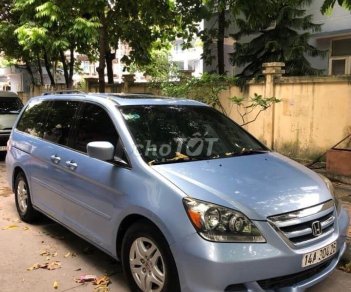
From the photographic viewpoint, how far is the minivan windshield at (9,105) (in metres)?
11.8

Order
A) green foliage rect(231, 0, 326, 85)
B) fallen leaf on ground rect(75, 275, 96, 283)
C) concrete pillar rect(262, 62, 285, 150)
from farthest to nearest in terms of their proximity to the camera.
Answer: green foliage rect(231, 0, 326, 85), concrete pillar rect(262, 62, 285, 150), fallen leaf on ground rect(75, 275, 96, 283)

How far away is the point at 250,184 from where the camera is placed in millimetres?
3418

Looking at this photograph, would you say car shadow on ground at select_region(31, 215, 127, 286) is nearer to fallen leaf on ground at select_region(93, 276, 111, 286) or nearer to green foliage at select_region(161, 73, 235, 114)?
fallen leaf on ground at select_region(93, 276, 111, 286)

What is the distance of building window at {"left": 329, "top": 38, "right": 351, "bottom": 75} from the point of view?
13.2 meters

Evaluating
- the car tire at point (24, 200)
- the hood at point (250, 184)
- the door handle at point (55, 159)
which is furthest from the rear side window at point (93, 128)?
the car tire at point (24, 200)

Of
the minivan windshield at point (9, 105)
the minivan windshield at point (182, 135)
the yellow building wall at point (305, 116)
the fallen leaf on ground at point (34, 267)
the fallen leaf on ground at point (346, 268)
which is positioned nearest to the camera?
the minivan windshield at point (182, 135)

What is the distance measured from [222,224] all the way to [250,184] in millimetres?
501

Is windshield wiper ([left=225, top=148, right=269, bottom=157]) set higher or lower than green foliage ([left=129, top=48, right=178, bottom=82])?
lower

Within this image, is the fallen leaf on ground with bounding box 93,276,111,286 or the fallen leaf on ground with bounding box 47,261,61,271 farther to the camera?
the fallen leaf on ground with bounding box 47,261,61,271

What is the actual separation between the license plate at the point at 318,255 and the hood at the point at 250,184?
33 cm

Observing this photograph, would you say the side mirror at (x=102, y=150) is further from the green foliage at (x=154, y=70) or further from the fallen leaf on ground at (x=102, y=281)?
the green foliage at (x=154, y=70)

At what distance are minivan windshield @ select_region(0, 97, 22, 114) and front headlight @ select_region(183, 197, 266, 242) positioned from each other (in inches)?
387

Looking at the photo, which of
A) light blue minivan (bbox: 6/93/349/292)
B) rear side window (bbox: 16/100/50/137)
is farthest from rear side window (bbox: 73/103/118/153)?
rear side window (bbox: 16/100/50/137)

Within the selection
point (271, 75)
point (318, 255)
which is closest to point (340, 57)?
point (271, 75)
